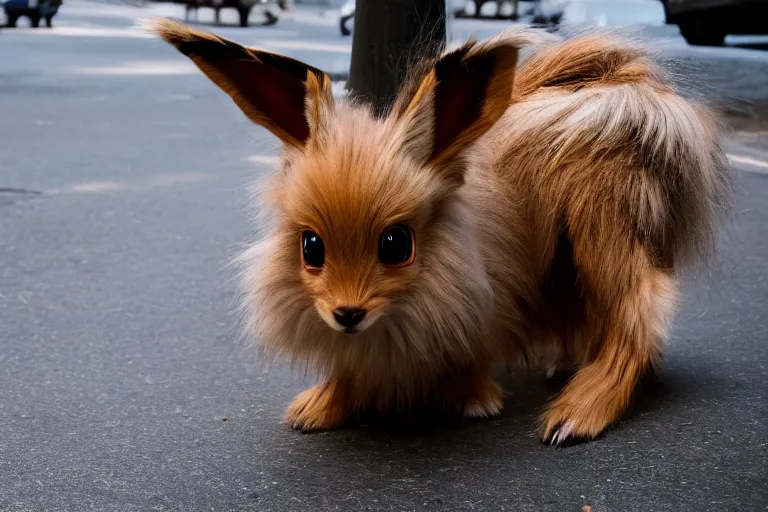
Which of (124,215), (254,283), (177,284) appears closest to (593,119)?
(254,283)

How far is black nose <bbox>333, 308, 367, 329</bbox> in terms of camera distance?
2.09 metres

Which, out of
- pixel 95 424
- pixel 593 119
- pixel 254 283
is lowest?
pixel 95 424

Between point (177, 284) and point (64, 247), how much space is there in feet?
2.44

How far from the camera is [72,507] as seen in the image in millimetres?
2141

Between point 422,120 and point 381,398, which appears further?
point 381,398

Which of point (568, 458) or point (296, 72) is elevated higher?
point (296, 72)

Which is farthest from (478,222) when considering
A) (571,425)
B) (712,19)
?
(712,19)

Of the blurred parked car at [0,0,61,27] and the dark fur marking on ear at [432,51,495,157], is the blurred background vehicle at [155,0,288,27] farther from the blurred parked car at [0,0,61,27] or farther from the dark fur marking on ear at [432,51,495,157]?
the dark fur marking on ear at [432,51,495,157]

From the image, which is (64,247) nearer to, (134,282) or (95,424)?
(134,282)

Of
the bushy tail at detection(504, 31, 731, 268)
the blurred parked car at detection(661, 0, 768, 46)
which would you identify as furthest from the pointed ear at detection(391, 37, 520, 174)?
the blurred parked car at detection(661, 0, 768, 46)

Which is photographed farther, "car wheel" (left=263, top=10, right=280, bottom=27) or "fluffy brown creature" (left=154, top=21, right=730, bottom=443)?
"car wheel" (left=263, top=10, right=280, bottom=27)

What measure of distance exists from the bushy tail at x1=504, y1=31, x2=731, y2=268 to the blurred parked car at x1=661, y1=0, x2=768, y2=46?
9132 millimetres

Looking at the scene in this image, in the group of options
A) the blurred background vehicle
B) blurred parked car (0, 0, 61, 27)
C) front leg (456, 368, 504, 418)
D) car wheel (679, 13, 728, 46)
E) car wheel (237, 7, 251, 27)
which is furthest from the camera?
car wheel (237, 7, 251, 27)

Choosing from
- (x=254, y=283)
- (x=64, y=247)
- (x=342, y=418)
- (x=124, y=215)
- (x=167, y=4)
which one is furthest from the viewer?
(x=167, y=4)
